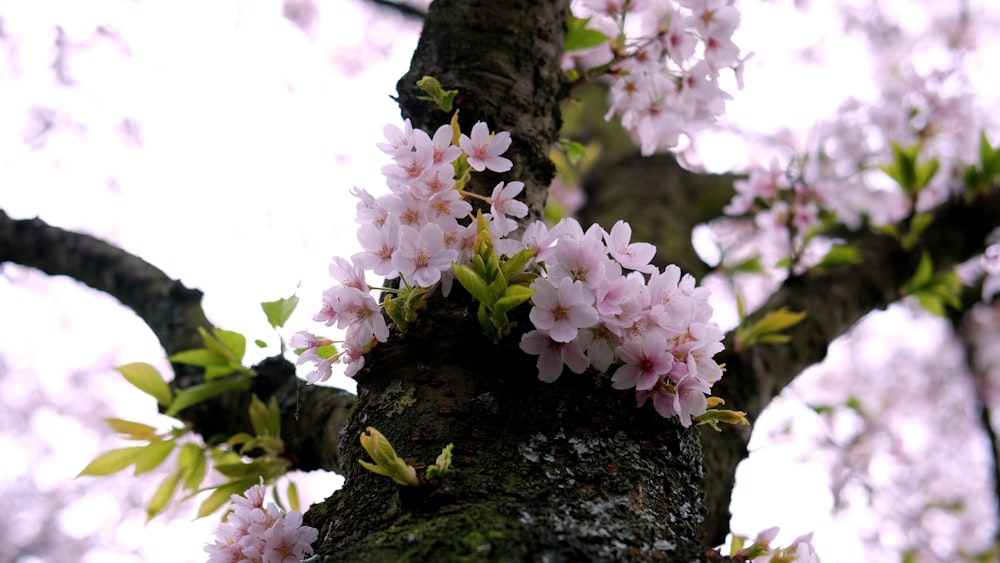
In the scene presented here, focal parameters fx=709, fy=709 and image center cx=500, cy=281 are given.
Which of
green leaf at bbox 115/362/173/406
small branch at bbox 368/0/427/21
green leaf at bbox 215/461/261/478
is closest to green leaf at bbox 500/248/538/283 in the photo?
green leaf at bbox 215/461/261/478

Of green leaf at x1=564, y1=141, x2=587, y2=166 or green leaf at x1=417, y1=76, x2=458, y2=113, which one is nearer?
green leaf at x1=417, y1=76, x2=458, y2=113

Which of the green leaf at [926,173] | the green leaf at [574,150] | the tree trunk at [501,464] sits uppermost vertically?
the green leaf at [926,173]

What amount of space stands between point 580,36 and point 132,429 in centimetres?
121

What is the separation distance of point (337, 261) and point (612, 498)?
0.45 metres

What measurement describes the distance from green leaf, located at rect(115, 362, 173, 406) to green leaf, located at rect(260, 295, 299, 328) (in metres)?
0.33

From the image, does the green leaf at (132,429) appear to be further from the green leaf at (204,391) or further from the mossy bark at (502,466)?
the mossy bark at (502,466)

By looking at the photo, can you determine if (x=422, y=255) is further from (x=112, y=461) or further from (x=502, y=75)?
(x=112, y=461)

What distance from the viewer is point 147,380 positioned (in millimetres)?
1462

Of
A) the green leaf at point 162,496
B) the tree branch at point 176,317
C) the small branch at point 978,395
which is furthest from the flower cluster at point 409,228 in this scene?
the small branch at point 978,395

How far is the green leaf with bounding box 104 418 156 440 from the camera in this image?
1.46 meters

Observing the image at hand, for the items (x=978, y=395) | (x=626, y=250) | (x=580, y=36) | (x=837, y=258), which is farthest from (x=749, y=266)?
(x=978, y=395)

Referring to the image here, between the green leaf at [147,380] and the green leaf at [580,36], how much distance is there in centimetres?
107

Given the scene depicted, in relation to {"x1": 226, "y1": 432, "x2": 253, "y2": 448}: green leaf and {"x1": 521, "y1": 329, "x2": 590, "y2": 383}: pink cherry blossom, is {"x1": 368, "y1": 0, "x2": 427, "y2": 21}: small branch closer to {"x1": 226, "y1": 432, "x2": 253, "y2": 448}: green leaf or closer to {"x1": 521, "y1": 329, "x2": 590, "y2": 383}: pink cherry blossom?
{"x1": 226, "y1": 432, "x2": 253, "y2": 448}: green leaf

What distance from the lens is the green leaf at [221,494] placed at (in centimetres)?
131
